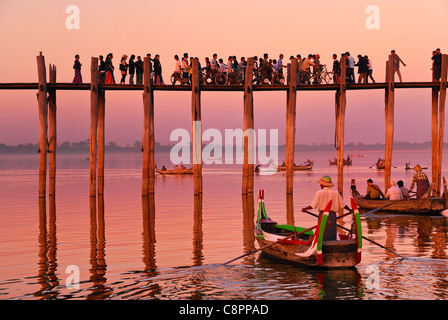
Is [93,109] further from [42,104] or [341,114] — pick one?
[341,114]

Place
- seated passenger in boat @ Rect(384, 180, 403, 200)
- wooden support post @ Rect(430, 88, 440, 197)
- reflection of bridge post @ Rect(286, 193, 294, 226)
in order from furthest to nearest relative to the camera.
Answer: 1. wooden support post @ Rect(430, 88, 440, 197)
2. seated passenger in boat @ Rect(384, 180, 403, 200)
3. reflection of bridge post @ Rect(286, 193, 294, 226)

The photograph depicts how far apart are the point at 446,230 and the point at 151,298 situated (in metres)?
11.1

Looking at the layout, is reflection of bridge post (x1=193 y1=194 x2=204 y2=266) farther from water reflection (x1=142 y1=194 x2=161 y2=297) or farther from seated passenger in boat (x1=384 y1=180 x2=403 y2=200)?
seated passenger in boat (x1=384 y1=180 x2=403 y2=200)

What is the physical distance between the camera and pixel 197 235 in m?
18.3

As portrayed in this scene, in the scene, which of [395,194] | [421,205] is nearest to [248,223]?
[395,194]

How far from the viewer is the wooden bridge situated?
86.1ft

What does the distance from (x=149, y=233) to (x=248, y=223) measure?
140 inches

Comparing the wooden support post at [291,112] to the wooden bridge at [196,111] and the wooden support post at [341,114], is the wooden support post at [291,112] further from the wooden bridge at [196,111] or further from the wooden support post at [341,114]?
the wooden support post at [341,114]

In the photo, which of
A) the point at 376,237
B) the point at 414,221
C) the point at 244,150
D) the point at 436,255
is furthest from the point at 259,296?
the point at 244,150

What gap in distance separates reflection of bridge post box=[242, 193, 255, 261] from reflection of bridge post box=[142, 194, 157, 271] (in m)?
2.18

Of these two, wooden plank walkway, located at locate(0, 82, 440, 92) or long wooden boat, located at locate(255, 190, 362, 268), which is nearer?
long wooden boat, located at locate(255, 190, 362, 268)

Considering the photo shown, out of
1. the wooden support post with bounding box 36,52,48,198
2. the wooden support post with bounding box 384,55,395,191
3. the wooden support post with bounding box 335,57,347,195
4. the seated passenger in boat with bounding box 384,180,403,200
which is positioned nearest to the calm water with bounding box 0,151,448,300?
the seated passenger in boat with bounding box 384,180,403,200

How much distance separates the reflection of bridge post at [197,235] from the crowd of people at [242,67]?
530 cm
